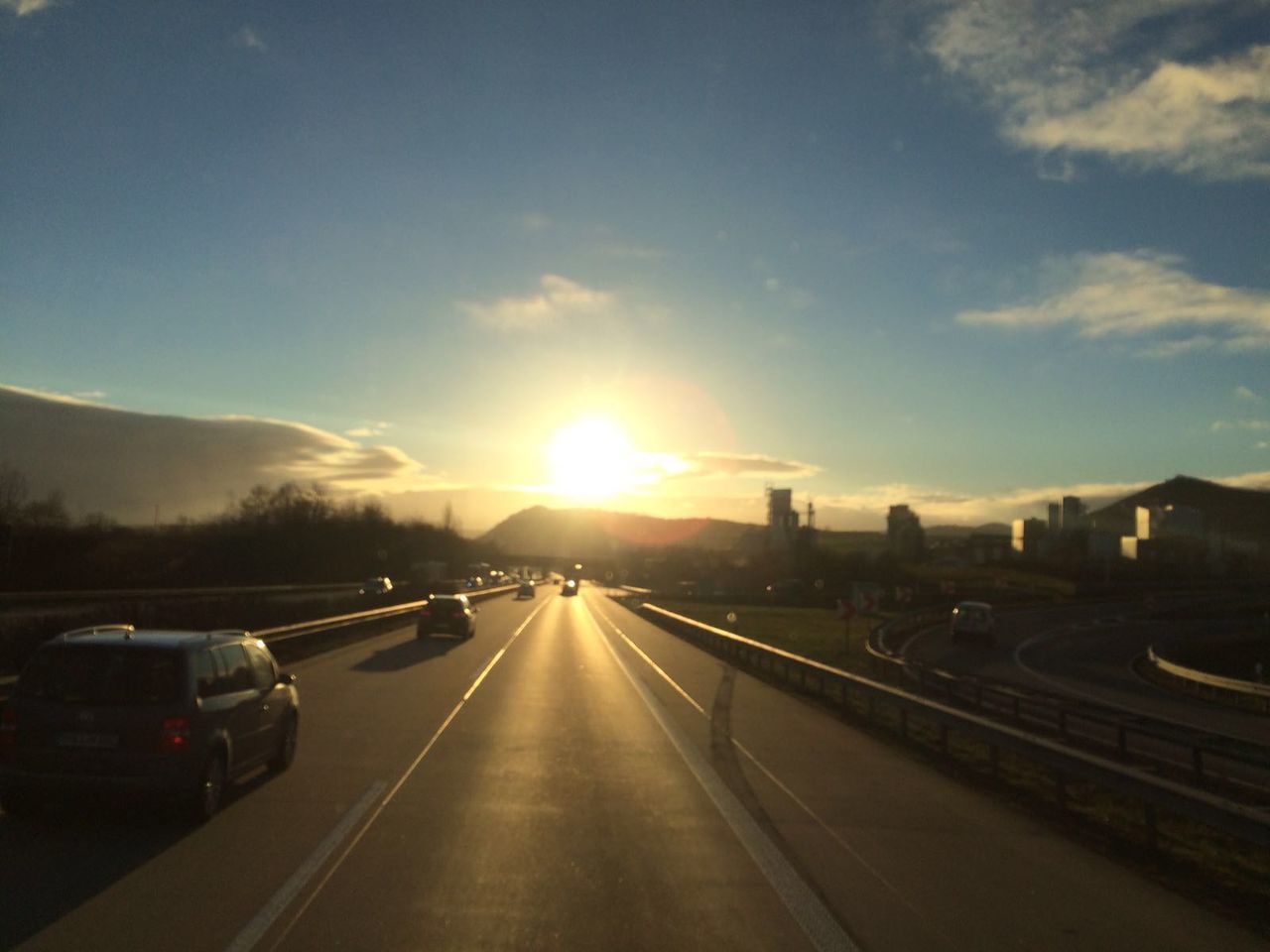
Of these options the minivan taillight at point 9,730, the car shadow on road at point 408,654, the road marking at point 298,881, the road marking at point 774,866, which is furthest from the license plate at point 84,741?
the car shadow on road at point 408,654

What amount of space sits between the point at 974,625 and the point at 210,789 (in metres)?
53.7

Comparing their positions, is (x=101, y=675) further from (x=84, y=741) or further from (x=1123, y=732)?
(x=1123, y=732)

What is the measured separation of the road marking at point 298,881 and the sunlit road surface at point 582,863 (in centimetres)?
3

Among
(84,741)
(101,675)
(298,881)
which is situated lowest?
(298,881)

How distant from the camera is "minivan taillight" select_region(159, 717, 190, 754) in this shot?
9977 millimetres

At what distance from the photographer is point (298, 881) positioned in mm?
8250

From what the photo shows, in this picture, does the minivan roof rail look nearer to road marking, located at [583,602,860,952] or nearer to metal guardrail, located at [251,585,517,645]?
road marking, located at [583,602,860,952]

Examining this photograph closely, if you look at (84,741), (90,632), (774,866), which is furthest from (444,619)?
(774,866)

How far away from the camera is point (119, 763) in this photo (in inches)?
387

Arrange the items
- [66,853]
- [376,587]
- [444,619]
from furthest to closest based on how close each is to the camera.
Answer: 1. [376,587]
2. [444,619]
3. [66,853]

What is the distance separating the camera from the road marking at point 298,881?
22.5 ft

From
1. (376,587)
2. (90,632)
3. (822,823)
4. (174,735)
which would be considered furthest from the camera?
(376,587)

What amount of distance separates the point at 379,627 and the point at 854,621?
34.7m

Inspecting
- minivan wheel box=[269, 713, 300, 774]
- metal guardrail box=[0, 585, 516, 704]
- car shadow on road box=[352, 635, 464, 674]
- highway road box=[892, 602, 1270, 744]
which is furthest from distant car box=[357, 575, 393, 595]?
minivan wheel box=[269, 713, 300, 774]
